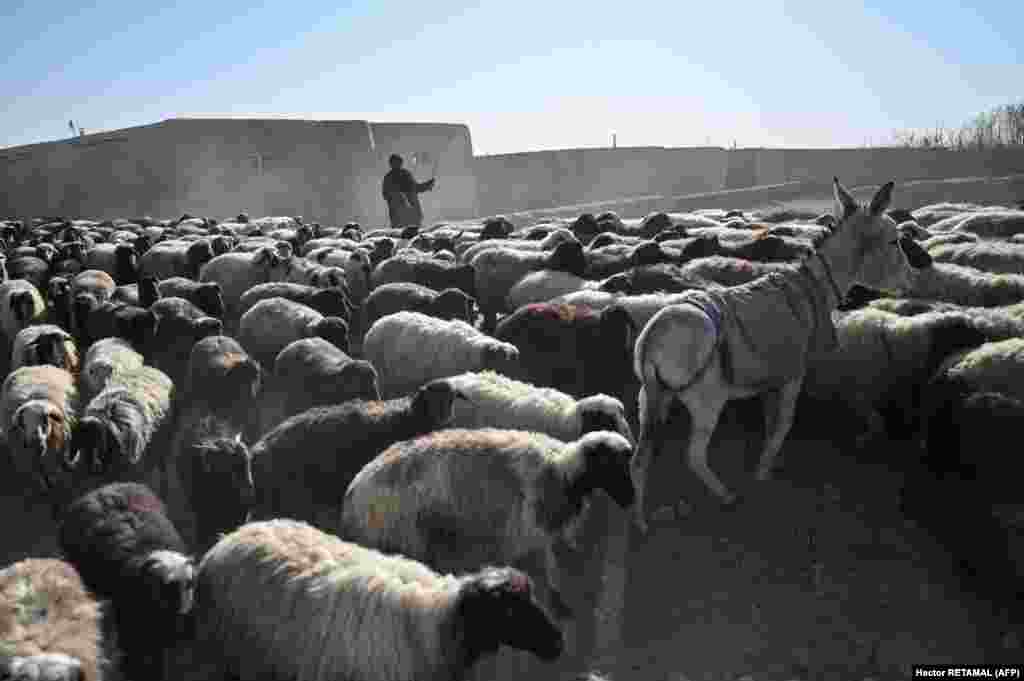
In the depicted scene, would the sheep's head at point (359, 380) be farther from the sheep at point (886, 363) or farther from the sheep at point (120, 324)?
the sheep at point (886, 363)

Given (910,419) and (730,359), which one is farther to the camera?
(910,419)

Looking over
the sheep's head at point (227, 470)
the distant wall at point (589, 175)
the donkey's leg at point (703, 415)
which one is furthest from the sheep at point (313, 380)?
the distant wall at point (589, 175)

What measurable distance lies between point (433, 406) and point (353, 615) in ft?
6.58

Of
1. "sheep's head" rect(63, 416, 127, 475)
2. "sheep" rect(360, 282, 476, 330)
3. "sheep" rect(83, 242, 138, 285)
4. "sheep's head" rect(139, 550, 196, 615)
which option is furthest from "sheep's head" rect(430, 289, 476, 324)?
"sheep" rect(83, 242, 138, 285)

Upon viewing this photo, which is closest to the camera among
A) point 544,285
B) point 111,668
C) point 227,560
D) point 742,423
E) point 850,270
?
point 111,668

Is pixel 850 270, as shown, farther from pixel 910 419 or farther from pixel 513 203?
pixel 513 203

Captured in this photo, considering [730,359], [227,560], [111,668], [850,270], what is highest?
[850,270]

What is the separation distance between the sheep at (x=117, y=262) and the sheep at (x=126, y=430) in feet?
20.5

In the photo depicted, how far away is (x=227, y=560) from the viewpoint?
3693mm

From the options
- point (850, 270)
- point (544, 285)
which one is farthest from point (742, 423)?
point (544, 285)

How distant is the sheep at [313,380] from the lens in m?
6.47

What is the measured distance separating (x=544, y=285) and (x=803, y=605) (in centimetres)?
523

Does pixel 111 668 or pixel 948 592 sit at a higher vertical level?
pixel 111 668

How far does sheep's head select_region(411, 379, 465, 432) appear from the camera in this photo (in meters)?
5.21
